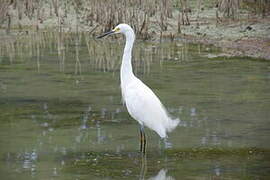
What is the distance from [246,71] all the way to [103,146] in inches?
191

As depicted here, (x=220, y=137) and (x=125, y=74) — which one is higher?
(x=125, y=74)

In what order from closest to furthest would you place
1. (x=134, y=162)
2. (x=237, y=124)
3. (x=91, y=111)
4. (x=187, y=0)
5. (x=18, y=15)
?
(x=134, y=162), (x=237, y=124), (x=91, y=111), (x=18, y=15), (x=187, y=0)

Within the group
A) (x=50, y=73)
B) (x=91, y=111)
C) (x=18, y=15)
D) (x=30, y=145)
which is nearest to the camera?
(x=30, y=145)

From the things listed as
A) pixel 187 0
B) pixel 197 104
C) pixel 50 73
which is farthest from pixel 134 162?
pixel 187 0

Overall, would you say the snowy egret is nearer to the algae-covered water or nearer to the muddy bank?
the algae-covered water

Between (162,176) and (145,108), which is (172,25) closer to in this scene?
(145,108)

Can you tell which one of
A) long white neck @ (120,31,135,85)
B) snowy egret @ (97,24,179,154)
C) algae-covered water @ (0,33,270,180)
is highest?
long white neck @ (120,31,135,85)

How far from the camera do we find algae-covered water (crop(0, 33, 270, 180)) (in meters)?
6.50

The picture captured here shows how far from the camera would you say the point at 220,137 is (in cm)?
760

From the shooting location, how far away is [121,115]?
866 cm

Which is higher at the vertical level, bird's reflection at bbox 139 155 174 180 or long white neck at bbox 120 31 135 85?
long white neck at bbox 120 31 135 85

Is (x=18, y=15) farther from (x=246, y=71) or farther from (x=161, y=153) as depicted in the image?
(x=161, y=153)

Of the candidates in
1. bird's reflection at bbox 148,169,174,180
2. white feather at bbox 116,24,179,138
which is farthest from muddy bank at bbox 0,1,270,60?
bird's reflection at bbox 148,169,174,180

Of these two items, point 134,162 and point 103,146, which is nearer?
point 134,162
